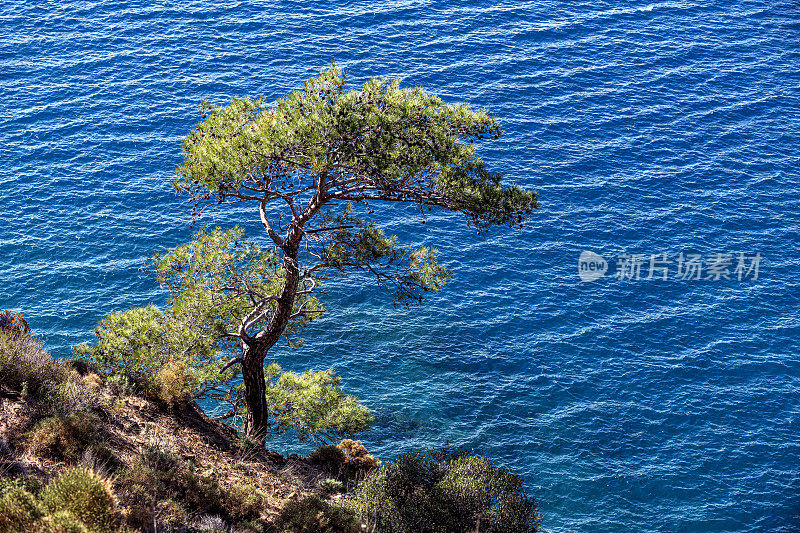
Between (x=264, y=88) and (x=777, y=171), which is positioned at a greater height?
(x=264, y=88)

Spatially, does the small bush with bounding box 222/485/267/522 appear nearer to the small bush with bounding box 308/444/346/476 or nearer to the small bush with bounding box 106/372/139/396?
the small bush with bounding box 106/372/139/396

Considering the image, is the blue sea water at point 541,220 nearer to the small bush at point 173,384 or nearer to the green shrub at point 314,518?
the small bush at point 173,384

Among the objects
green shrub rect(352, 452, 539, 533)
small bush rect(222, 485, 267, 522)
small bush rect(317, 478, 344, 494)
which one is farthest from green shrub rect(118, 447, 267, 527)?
small bush rect(317, 478, 344, 494)

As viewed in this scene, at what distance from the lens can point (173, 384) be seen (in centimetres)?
2759

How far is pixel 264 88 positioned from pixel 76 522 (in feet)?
223

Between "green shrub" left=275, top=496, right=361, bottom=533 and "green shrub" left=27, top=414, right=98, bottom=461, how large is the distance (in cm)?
640

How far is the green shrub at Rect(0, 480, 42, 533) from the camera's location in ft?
57.1

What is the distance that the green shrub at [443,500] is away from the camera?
24.3m

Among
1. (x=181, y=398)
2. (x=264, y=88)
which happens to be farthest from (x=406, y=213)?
(x=181, y=398)

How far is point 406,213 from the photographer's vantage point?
68.6 metres

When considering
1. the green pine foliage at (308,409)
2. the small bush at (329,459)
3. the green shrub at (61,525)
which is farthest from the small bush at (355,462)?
the green shrub at (61,525)

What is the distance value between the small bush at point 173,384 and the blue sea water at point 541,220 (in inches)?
814

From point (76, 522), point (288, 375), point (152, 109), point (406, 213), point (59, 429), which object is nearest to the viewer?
point (76, 522)

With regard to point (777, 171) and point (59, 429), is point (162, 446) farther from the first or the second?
point (777, 171)
